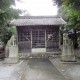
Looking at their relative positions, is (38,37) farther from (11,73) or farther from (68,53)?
(11,73)

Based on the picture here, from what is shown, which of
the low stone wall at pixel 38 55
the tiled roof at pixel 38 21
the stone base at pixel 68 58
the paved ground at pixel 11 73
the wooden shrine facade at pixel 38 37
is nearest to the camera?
the paved ground at pixel 11 73

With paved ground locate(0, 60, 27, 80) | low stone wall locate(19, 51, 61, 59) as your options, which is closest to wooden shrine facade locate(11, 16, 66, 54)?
low stone wall locate(19, 51, 61, 59)

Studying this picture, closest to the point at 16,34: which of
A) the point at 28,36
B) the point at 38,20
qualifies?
the point at 28,36

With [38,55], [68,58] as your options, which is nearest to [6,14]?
[68,58]

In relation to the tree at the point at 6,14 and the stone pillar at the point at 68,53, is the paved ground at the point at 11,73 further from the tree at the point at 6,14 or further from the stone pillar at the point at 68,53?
the stone pillar at the point at 68,53

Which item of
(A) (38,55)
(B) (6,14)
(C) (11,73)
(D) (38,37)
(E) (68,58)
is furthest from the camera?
(D) (38,37)

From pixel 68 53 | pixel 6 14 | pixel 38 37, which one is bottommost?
pixel 68 53

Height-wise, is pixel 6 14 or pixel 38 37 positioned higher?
pixel 6 14

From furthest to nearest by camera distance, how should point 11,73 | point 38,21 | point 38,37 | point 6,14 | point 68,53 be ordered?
1. point 38,37
2. point 38,21
3. point 68,53
4. point 6,14
5. point 11,73

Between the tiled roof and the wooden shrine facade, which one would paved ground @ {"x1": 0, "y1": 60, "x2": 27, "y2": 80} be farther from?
the wooden shrine facade

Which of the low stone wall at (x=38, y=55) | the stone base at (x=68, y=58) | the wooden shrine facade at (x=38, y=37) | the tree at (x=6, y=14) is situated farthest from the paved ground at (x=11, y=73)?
the wooden shrine facade at (x=38, y=37)

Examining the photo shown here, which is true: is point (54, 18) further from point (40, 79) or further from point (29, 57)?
point (40, 79)

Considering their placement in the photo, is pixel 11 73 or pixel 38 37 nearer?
pixel 11 73

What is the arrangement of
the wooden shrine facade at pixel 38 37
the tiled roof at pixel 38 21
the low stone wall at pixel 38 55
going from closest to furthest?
1. the low stone wall at pixel 38 55
2. the tiled roof at pixel 38 21
3. the wooden shrine facade at pixel 38 37
